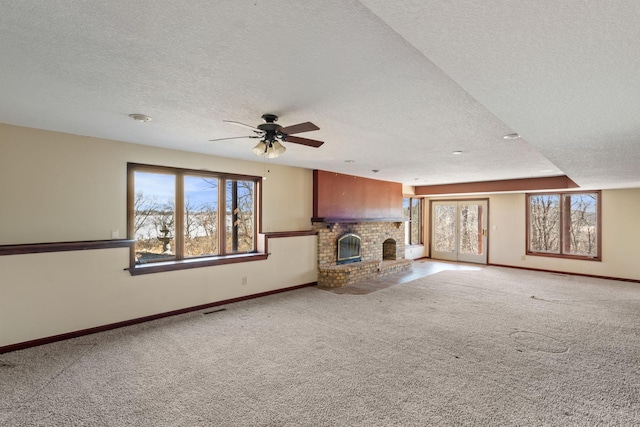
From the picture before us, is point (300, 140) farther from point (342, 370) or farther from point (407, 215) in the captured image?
point (407, 215)

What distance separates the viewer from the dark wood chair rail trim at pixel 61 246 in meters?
3.25

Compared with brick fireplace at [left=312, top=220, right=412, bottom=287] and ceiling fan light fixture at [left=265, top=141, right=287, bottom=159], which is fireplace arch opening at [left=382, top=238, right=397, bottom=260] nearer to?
brick fireplace at [left=312, top=220, right=412, bottom=287]

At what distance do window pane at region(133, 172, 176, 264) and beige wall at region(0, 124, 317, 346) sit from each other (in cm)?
24

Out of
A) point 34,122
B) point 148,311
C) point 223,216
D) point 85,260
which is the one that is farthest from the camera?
point 223,216

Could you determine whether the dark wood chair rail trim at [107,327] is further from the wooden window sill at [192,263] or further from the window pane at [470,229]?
the window pane at [470,229]

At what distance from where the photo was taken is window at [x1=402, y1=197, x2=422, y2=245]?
9.70 m

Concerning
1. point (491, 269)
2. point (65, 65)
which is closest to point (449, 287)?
point (491, 269)

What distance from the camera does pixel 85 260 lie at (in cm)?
370

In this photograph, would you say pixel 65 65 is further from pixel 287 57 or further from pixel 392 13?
pixel 392 13

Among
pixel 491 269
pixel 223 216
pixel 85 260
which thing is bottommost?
pixel 491 269

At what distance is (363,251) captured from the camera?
290 inches

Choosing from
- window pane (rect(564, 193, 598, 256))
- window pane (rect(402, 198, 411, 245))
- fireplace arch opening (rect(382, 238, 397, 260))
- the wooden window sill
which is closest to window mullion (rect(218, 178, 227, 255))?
the wooden window sill

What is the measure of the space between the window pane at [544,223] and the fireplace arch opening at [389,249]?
3.61 metres

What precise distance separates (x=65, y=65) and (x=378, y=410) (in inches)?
126
